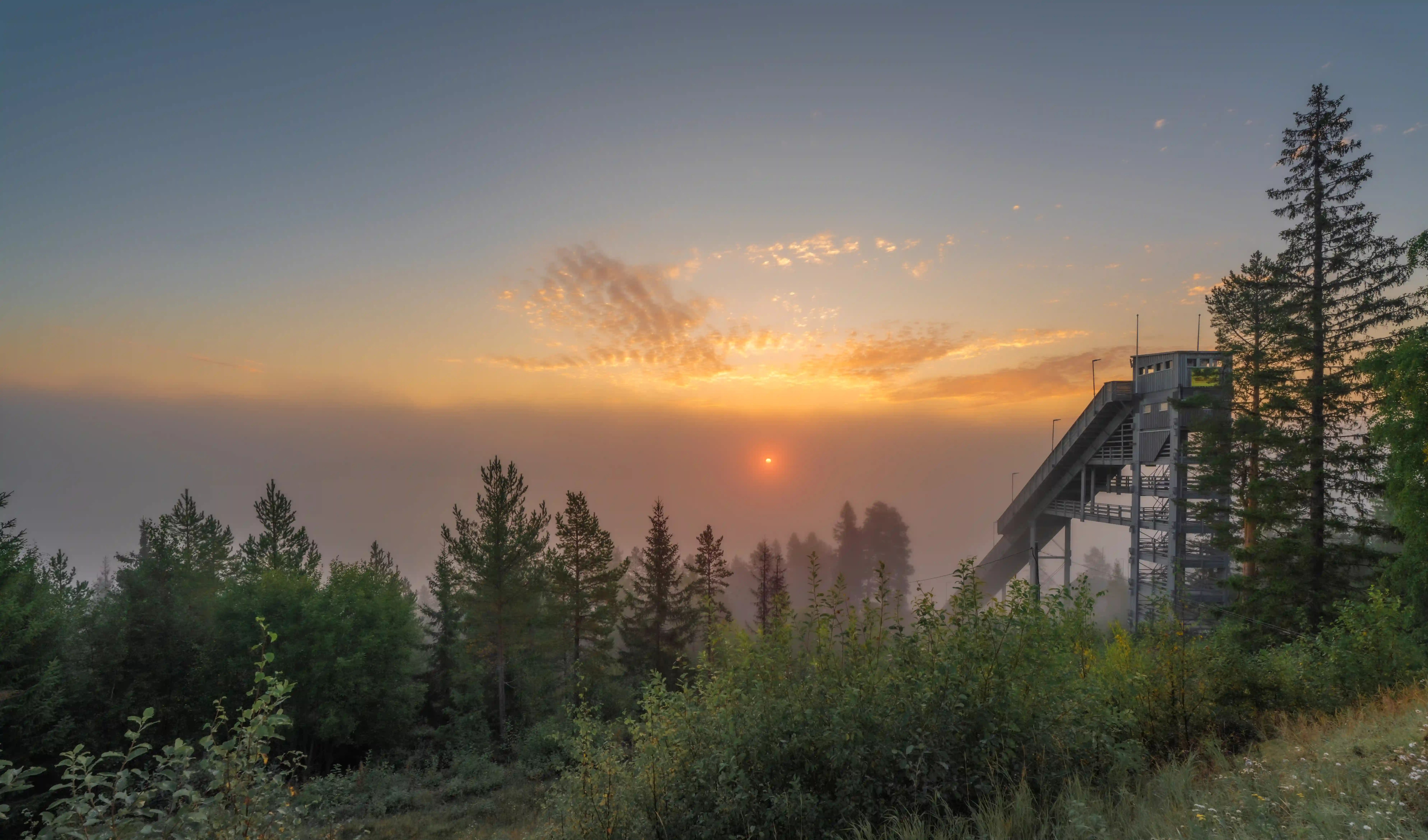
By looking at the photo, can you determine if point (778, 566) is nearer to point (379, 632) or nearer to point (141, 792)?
point (379, 632)

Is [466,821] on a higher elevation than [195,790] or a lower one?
lower

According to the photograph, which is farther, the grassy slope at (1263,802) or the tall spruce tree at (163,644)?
the tall spruce tree at (163,644)

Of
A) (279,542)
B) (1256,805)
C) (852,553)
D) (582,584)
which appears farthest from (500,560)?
(852,553)

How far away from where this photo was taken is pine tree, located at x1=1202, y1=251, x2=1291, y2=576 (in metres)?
19.0

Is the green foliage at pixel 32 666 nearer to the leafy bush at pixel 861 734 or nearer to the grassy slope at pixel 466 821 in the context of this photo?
the grassy slope at pixel 466 821

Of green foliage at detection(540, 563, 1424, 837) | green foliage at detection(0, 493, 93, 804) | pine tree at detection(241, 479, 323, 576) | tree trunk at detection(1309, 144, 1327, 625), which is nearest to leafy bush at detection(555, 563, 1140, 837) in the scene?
green foliage at detection(540, 563, 1424, 837)

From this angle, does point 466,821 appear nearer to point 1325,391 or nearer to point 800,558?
point 1325,391

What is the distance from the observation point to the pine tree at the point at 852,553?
279 ft

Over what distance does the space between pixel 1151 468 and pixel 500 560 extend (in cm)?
3373

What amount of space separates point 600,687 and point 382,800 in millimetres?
13831

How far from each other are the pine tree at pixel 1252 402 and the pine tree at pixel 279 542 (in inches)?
2035

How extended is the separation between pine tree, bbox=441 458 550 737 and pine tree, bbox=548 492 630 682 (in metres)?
1.67

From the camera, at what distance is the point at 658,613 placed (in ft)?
126

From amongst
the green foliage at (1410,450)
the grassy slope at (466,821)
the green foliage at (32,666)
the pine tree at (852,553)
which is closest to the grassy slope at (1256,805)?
the green foliage at (1410,450)
